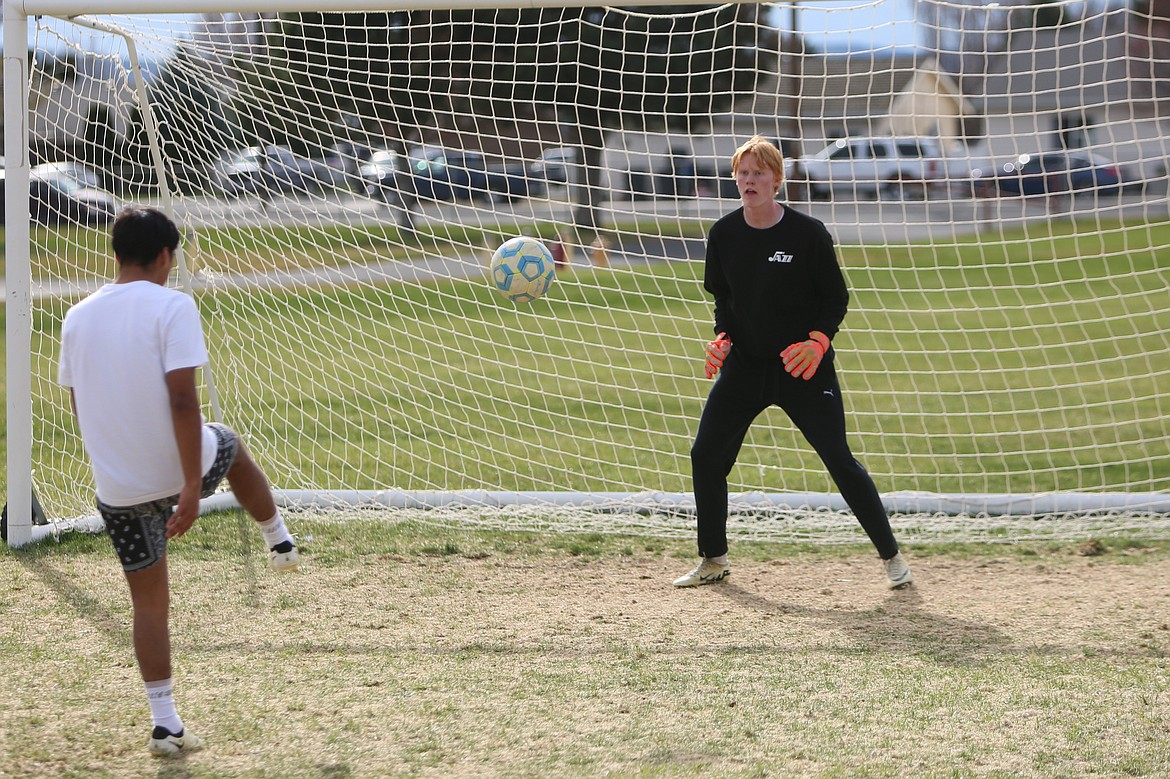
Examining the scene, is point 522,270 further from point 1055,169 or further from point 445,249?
point 1055,169

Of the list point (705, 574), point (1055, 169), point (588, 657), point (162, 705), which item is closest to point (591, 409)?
point (705, 574)

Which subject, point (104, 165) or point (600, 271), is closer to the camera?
point (104, 165)

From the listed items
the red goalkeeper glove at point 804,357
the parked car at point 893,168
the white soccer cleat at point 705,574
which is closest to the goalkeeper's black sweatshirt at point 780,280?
the red goalkeeper glove at point 804,357

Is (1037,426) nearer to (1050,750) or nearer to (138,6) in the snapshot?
(1050,750)

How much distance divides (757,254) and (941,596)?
1.67m

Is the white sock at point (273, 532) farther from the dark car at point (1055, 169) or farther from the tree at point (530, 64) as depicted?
the dark car at point (1055, 169)

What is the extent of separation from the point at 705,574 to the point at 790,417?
2.78ft

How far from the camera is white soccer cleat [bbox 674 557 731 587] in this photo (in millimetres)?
5242

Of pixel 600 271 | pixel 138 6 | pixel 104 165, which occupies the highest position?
pixel 138 6

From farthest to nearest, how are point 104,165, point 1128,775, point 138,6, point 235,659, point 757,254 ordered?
point 104,165 → point 138,6 → point 757,254 → point 235,659 → point 1128,775

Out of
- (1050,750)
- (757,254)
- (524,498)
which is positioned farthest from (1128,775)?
(524,498)

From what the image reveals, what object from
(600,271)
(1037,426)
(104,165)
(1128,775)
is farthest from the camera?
(600,271)

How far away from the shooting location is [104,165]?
7.00m

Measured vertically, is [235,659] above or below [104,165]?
below
